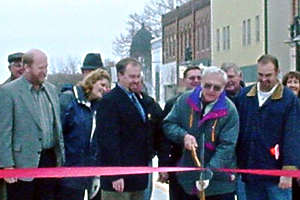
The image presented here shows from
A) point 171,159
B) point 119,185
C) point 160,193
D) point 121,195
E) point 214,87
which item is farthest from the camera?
point 160,193

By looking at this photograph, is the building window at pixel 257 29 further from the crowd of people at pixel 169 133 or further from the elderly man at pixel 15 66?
the crowd of people at pixel 169 133

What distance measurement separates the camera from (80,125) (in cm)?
1002

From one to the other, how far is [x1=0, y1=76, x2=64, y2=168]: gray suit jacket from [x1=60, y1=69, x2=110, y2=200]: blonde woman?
104 centimetres

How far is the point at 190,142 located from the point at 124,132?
883 mm

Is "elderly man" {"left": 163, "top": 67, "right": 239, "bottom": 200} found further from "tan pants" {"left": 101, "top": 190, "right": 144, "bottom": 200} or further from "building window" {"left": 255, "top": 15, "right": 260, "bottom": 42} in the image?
"building window" {"left": 255, "top": 15, "right": 260, "bottom": 42}

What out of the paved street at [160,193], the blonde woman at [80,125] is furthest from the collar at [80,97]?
the paved street at [160,193]

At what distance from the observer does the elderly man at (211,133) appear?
346 inches

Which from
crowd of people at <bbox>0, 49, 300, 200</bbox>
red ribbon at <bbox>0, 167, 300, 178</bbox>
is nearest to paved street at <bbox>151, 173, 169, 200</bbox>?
crowd of people at <bbox>0, 49, 300, 200</bbox>

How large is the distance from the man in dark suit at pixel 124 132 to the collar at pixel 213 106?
2.18 feet

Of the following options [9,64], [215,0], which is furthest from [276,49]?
[9,64]

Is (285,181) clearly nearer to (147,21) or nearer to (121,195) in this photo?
(121,195)

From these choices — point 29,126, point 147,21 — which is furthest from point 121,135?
point 147,21

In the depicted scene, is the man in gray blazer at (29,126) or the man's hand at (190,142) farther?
the man in gray blazer at (29,126)

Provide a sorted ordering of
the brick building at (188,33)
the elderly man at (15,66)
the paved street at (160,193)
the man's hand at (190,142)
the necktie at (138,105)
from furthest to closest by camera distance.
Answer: the brick building at (188,33) → the paved street at (160,193) → the elderly man at (15,66) → the necktie at (138,105) → the man's hand at (190,142)
